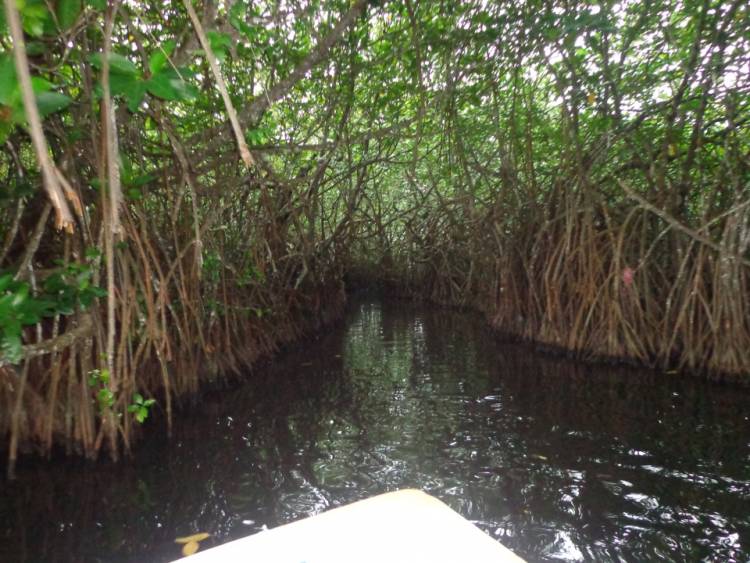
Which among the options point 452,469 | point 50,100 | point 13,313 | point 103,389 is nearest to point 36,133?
point 50,100

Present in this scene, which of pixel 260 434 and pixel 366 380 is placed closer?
pixel 260 434

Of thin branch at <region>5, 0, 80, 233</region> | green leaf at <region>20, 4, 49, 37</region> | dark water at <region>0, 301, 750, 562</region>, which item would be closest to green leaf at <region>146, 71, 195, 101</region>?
green leaf at <region>20, 4, 49, 37</region>

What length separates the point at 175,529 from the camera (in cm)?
244

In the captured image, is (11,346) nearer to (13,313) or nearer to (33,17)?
(13,313)

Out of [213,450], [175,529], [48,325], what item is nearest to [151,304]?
[48,325]

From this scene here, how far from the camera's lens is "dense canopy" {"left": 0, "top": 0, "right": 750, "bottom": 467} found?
287cm

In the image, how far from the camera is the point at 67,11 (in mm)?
1683

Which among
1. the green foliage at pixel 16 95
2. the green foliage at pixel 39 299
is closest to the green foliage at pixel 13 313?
the green foliage at pixel 39 299

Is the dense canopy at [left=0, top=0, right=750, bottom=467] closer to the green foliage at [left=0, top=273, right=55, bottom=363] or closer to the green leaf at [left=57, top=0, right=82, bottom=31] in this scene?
the green foliage at [left=0, top=273, right=55, bottom=363]

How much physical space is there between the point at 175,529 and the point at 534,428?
2310 millimetres

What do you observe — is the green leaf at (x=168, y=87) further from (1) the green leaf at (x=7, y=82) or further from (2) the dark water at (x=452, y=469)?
(2) the dark water at (x=452, y=469)

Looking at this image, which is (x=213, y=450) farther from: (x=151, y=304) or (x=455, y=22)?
(x=455, y=22)

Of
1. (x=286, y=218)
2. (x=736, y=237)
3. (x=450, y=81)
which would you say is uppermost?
(x=450, y=81)

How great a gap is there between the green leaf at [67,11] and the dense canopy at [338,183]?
0.86 feet
